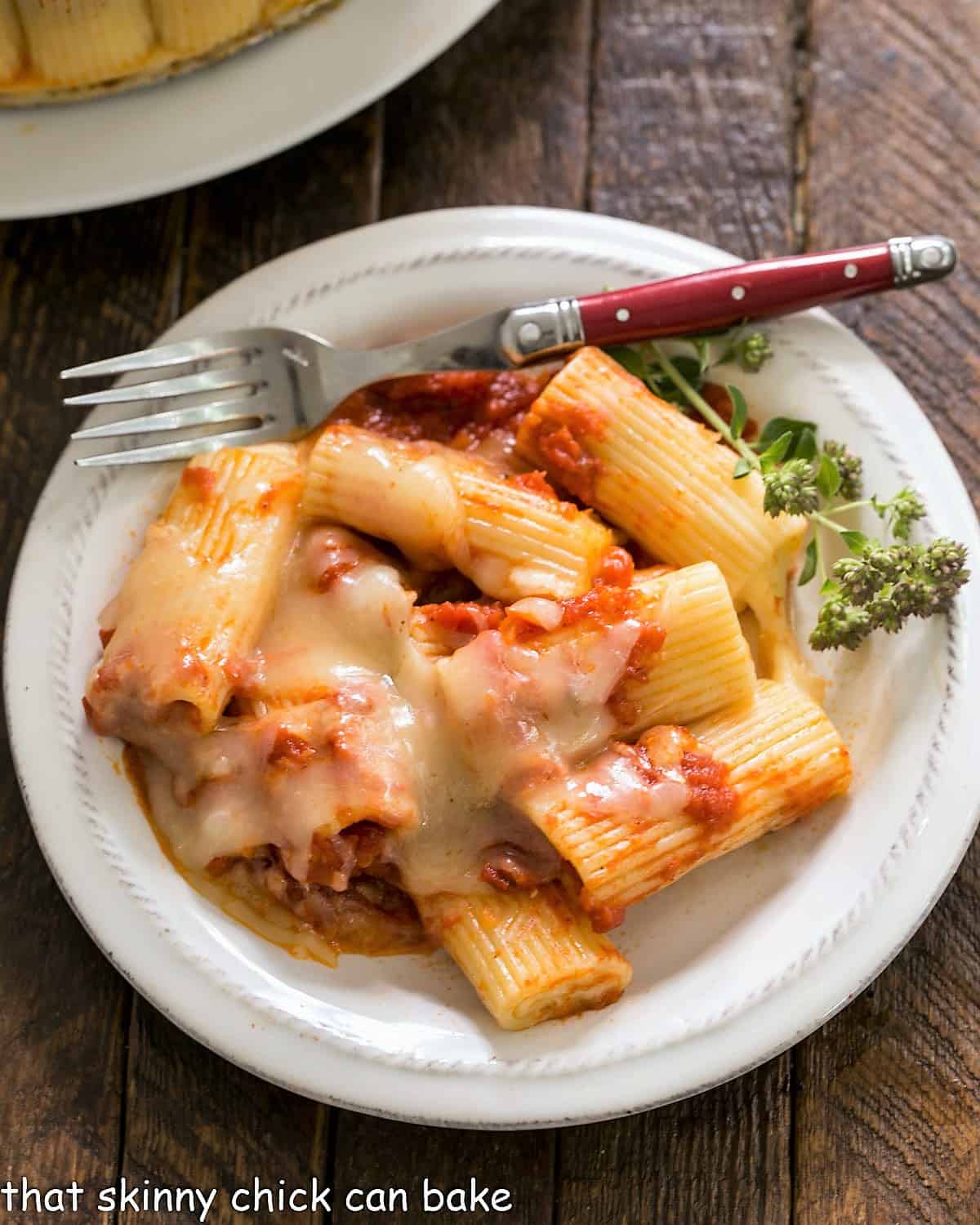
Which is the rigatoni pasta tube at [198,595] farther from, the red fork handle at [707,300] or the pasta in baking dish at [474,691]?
the red fork handle at [707,300]

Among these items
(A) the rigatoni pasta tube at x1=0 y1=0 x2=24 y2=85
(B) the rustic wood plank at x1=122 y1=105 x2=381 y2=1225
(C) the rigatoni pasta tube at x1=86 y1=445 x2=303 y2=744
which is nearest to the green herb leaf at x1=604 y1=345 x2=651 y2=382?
(C) the rigatoni pasta tube at x1=86 y1=445 x2=303 y2=744

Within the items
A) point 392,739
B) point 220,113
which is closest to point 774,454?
point 392,739

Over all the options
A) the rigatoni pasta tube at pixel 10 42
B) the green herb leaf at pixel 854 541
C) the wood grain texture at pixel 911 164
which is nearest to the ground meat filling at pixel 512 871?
the green herb leaf at pixel 854 541

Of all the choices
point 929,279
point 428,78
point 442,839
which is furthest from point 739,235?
point 442,839

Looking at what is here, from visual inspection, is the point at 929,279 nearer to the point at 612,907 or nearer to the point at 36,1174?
the point at 612,907

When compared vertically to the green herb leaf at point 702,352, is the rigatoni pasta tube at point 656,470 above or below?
below

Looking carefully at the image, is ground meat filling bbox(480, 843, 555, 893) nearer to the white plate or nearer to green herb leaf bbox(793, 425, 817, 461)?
green herb leaf bbox(793, 425, 817, 461)
